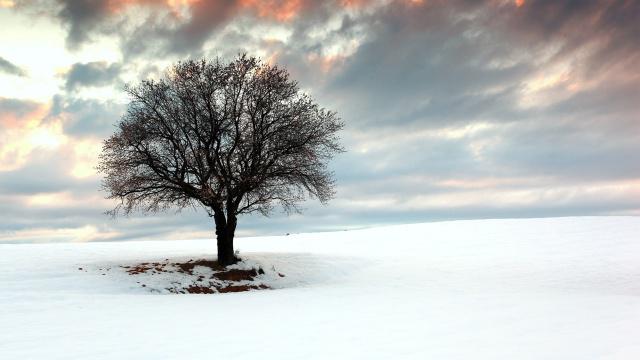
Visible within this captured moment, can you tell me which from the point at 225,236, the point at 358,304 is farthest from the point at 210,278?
the point at 358,304

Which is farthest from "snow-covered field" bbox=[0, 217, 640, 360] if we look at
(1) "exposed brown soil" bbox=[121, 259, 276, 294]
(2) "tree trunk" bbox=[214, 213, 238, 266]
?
(2) "tree trunk" bbox=[214, 213, 238, 266]

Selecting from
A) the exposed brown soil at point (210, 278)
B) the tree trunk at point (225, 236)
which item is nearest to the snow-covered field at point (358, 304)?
the exposed brown soil at point (210, 278)

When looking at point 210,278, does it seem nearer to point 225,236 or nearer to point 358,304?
point 225,236

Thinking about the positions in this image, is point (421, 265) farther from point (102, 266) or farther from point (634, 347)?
point (634, 347)

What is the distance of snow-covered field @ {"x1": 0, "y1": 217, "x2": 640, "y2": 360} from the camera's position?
39.3ft

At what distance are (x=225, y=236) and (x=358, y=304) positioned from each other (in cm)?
1315

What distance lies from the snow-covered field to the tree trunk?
6.62ft

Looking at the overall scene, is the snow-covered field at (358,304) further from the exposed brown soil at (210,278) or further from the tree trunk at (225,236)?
the tree trunk at (225,236)

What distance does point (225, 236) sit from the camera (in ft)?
102

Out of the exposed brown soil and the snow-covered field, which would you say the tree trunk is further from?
the snow-covered field

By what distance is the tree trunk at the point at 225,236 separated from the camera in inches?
A: 1214

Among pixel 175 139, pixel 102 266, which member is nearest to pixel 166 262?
pixel 102 266

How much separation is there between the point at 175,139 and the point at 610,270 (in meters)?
26.7

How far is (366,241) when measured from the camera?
154ft
